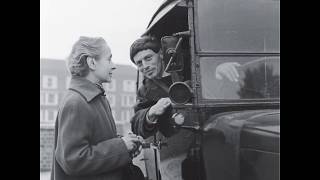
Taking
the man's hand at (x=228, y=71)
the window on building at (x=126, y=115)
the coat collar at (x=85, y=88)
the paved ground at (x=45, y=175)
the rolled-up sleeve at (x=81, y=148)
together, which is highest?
the man's hand at (x=228, y=71)

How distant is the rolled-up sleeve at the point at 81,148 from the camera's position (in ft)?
6.89

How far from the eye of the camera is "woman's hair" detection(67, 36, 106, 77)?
2225mm

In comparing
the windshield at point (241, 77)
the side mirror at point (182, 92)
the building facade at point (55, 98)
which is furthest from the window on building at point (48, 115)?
the windshield at point (241, 77)

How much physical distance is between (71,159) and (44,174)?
0.63ft

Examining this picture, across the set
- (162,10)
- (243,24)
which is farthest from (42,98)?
(243,24)

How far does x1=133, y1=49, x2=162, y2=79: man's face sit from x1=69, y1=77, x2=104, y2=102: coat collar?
0.36 meters

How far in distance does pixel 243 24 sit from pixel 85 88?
2.88ft

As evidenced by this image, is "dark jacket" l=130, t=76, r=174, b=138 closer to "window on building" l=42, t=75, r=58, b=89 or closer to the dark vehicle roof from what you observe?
the dark vehicle roof

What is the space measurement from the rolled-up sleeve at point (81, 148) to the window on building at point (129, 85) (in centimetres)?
33

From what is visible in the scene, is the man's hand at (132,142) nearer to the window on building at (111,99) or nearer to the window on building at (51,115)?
the window on building at (111,99)
